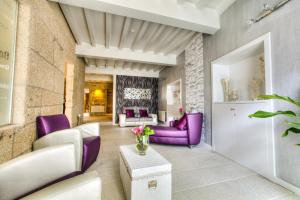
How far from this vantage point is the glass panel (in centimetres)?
131

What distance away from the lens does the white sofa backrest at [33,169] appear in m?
0.85

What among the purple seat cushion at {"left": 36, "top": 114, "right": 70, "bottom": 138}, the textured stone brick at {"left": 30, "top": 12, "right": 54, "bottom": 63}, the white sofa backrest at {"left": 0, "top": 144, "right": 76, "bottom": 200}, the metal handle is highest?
the textured stone brick at {"left": 30, "top": 12, "right": 54, "bottom": 63}

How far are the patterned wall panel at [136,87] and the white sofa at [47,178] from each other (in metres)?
5.55

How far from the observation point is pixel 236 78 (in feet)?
9.62

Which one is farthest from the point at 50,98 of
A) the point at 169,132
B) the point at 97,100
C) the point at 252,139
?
the point at 97,100

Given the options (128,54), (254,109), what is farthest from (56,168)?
(128,54)

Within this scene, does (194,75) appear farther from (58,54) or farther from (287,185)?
(58,54)

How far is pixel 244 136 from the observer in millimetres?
2148

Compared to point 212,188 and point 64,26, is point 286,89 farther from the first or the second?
point 64,26

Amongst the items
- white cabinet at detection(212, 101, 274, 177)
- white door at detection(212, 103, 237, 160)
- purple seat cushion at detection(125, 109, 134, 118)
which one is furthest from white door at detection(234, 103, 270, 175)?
purple seat cushion at detection(125, 109, 134, 118)

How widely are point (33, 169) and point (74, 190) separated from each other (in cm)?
58

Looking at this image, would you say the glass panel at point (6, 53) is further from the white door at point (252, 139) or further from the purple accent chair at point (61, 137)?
the white door at point (252, 139)

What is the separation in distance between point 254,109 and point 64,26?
400 centimetres

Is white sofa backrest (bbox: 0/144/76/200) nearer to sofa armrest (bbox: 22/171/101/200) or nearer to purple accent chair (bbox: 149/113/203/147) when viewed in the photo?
sofa armrest (bbox: 22/171/101/200)
